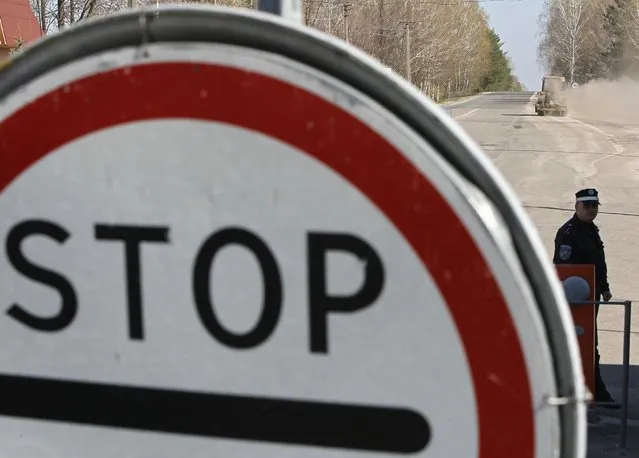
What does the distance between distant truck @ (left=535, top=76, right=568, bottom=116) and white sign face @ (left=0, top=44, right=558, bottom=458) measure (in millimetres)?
43641

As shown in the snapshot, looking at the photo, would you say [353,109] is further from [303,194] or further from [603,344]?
[603,344]

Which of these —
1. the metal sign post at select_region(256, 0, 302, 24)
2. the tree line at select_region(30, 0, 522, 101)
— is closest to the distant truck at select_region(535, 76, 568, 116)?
the tree line at select_region(30, 0, 522, 101)

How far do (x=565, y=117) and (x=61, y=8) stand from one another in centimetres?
2686

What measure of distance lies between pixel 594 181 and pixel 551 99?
2687cm

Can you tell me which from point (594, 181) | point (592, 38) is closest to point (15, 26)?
point (594, 181)

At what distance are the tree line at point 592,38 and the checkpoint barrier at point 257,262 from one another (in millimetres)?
62064

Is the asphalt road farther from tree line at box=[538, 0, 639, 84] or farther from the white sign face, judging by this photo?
tree line at box=[538, 0, 639, 84]

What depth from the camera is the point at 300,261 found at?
2.71 feet

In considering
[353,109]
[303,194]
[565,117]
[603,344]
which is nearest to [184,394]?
[303,194]

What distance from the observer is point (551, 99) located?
43094 mm

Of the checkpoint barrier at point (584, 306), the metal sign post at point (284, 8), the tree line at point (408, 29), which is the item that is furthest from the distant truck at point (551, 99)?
the metal sign post at point (284, 8)

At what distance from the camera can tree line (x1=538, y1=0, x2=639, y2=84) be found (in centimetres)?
6397

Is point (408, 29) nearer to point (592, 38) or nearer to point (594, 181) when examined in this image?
point (594, 181)

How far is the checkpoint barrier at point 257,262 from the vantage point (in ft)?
2.51
